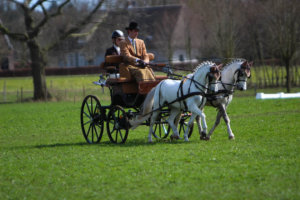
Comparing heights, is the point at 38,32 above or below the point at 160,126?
above

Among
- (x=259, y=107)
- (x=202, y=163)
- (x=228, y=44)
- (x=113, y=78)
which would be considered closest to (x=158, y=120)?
(x=113, y=78)

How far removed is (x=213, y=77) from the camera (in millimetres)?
10781

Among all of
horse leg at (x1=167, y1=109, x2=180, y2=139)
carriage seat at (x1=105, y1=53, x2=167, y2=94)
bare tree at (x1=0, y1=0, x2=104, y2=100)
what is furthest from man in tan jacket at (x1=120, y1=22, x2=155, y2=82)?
bare tree at (x1=0, y1=0, x2=104, y2=100)

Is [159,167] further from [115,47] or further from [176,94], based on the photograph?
[115,47]

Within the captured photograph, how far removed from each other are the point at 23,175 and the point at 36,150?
305cm

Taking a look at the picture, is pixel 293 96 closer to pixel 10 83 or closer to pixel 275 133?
pixel 275 133

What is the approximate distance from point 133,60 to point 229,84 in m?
2.37

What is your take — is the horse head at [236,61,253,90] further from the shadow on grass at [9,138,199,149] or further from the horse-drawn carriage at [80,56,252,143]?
the shadow on grass at [9,138,199,149]

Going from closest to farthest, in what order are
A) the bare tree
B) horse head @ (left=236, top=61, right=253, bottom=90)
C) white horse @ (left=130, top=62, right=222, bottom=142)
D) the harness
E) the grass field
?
the grass field < white horse @ (left=130, top=62, right=222, bottom=142) < the harness < horse head @ (left=236, top=61, right=253, bottom=90) < the bare tree

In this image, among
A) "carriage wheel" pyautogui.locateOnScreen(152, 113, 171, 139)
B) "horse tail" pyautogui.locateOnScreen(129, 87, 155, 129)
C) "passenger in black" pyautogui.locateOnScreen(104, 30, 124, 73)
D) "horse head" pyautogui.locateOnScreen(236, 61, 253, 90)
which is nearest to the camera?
"horse head" pyautogui.locateOnScreen(236, 61, 253, 90)

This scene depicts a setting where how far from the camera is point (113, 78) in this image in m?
11.7

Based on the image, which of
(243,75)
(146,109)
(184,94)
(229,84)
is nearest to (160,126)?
(146,109)

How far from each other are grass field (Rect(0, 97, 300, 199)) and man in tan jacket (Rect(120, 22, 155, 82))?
1656 mm

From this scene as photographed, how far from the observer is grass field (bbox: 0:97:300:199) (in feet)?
22.5
